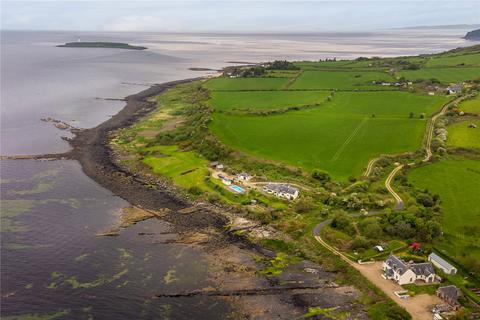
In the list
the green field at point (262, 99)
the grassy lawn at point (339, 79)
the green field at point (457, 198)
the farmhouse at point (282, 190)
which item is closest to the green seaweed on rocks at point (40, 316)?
the farmhouse at point (282, 190)

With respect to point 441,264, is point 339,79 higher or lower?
higher

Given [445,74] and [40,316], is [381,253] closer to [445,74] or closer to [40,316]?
[40,316]

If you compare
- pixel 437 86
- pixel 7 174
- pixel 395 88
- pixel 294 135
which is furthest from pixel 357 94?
pixel 7 174

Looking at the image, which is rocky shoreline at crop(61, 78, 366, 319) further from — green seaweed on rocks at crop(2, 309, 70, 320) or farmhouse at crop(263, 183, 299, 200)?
green seaweed on rocks at crop(2, 309, 70, 320)

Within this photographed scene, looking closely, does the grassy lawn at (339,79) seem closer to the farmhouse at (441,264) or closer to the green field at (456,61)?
the green field at (456,61)

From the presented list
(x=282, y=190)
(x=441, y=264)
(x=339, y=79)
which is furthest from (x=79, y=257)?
(x=339, y=79)

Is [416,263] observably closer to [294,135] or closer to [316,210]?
[316,210]
